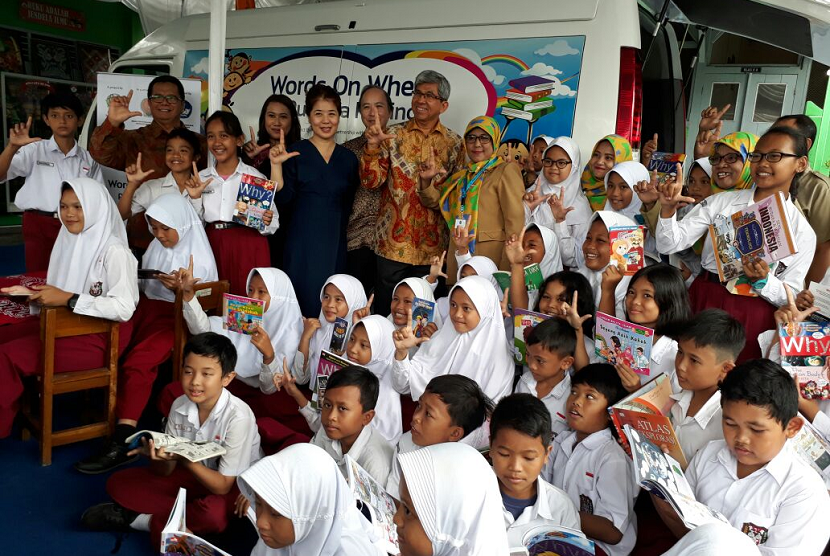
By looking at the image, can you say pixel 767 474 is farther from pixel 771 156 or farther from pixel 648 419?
pixel 771 156

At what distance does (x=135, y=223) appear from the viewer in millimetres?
4602

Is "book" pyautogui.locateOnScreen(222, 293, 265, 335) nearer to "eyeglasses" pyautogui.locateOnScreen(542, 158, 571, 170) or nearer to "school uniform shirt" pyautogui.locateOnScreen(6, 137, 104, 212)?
"eyeglasses" pyautogui.locateOnScreen(542, 158, 571, 170)

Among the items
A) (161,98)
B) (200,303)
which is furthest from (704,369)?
(161,98)

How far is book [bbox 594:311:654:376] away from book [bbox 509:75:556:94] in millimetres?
1790

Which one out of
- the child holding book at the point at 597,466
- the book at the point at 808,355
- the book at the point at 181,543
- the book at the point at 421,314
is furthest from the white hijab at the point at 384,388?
the book at the point at 808,355

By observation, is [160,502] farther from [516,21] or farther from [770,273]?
[516,21]

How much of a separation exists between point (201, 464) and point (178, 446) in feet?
0.74

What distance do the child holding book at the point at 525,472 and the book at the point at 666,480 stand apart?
0.32 m

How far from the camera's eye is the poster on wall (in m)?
4.00

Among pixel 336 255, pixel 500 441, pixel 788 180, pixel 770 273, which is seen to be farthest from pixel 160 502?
pixel 788 180

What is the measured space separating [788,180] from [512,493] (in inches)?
74.7

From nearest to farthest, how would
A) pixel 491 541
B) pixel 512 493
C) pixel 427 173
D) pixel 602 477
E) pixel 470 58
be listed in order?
1. pixel 491 541
2. pixel 512 493
3. pixel 602 477
4. pixel 427 173
5. pixel 470 58

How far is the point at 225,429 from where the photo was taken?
2.81m

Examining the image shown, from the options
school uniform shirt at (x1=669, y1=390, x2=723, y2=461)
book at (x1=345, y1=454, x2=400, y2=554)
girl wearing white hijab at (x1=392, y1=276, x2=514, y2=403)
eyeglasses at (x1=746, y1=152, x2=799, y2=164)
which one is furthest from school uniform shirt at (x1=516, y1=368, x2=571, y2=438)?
eyeglasses at (x1=746, y1=152, x2=799, y2=164)
